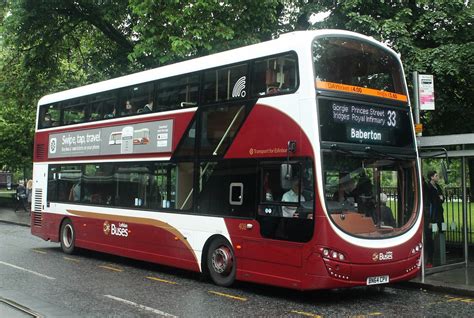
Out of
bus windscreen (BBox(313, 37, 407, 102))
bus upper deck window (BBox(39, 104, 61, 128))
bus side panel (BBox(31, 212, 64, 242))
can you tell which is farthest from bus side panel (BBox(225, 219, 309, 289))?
bus upper deck window (BBox(39, 104, 61, 128))

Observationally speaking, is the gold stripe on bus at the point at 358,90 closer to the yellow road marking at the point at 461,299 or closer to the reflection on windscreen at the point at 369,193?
the reflection on windscreen at the point at 369,193

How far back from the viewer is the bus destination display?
7.71 meters

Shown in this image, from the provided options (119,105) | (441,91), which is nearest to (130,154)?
(119,105)

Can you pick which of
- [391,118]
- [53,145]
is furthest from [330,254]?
Result: [53,145]

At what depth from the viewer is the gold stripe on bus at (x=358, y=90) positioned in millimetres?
7793

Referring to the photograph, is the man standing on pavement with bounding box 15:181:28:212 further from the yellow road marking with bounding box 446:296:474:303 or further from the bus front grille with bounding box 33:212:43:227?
the yellow road marking with bounding box 446:296:474:303

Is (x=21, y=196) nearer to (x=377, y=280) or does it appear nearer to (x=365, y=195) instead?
(x=365, y=195)

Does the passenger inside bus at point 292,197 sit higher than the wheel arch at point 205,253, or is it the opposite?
the passenger inside bus at point 292,197

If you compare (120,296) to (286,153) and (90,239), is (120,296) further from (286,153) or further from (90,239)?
(90,239)

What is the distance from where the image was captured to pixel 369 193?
26.7 feet

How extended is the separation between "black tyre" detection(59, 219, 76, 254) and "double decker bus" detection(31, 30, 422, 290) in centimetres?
265

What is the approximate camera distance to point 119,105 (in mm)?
11750

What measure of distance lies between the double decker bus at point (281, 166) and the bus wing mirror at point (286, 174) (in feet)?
0.06

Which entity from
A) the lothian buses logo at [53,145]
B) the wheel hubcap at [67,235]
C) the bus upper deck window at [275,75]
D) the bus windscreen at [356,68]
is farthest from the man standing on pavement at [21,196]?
the bus windscreen at [356,68]
